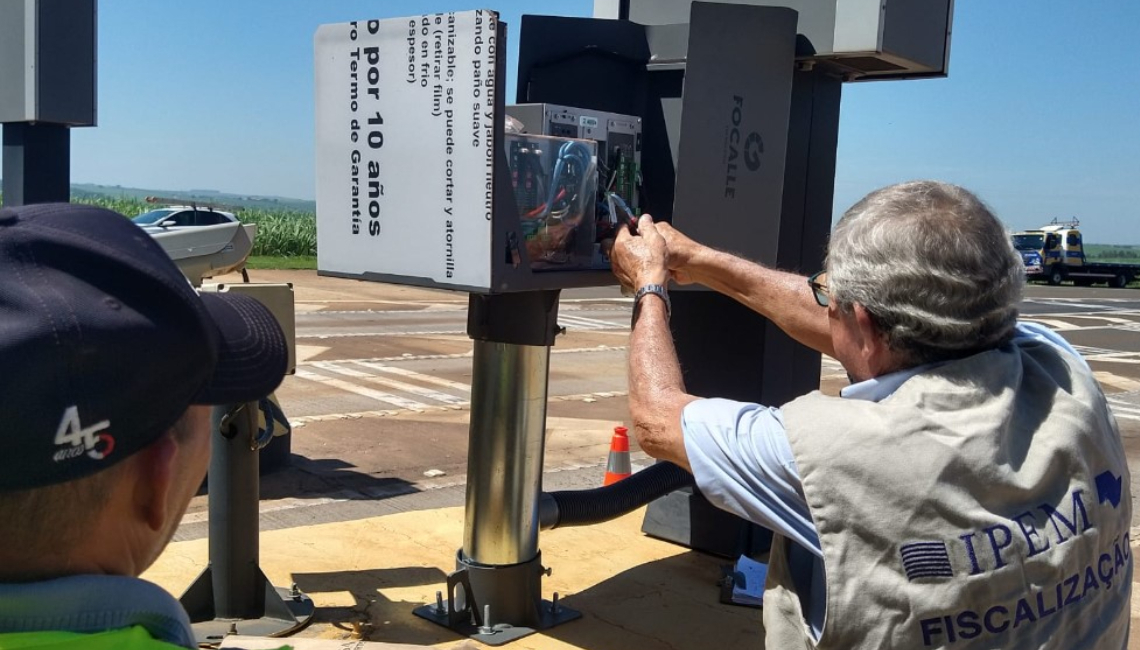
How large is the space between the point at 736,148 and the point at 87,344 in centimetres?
365

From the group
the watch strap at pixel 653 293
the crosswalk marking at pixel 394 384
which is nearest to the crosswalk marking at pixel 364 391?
the crosswalk marking at pixel 394 384

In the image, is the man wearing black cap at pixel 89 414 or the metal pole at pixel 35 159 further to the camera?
the metal pole at pixel 35 159

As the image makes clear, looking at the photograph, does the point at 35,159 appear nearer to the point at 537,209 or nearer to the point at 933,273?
the point at 537,209

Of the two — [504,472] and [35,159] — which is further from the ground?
[35,159]

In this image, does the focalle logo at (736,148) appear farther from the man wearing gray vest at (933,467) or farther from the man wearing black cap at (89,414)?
the man wearing black cap at (89,414)

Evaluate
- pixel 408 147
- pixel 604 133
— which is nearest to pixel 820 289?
pixel 408 147

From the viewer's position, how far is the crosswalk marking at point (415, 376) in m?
11.2

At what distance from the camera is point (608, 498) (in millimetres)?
4824

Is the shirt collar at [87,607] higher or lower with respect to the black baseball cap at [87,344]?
lower

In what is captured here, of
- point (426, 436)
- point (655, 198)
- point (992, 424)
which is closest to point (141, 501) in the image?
point (992, 424)

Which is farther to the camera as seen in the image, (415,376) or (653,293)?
(415,376)

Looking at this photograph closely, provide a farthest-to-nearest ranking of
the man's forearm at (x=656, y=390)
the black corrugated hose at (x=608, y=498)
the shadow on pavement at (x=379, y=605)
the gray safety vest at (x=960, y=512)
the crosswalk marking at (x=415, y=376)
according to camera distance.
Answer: the crosswalk marking at (x=415, y=376) → the black corrugated hose at (x=608, y=498) → the shadow on pavement at (x=379, y=605) → the man's forearm at (x=656, y=390) → the gray safety vest at (x=960, y=512)

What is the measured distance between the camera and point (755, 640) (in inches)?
→ 183

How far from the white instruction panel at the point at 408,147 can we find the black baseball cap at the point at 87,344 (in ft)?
7.76
